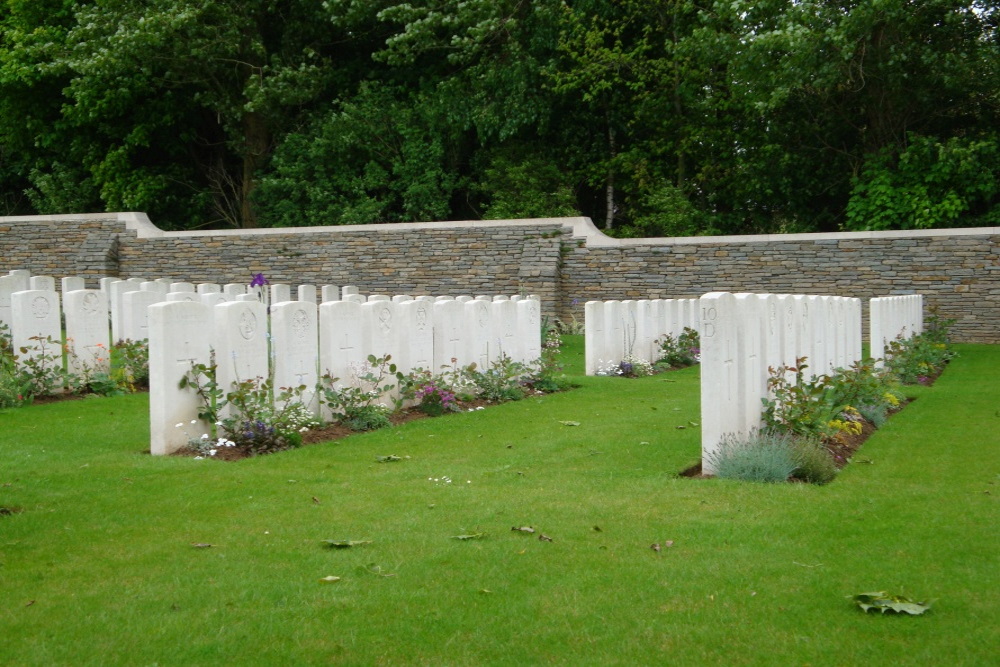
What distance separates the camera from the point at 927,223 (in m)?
20.3

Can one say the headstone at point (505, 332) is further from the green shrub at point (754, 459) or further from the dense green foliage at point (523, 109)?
the dense green foliage at point (523, 109)

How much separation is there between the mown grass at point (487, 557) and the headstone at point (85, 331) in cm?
300

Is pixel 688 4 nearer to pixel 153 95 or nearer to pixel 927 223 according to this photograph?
pixel 927 223

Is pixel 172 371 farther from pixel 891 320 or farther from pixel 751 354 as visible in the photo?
pixel 891 320

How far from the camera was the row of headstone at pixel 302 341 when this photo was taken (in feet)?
23.1

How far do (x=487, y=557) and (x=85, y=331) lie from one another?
7.29 m

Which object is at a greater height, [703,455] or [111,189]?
[111,189]

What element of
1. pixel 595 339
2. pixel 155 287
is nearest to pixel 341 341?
pixel 595 339

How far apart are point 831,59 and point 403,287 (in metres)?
9.52

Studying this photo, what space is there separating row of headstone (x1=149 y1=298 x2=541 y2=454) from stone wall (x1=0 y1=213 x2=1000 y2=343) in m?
9.64

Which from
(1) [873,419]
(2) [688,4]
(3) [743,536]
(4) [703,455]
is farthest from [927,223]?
(3) [743,536]

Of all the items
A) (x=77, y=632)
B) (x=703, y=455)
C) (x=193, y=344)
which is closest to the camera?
(x=77, y=632)

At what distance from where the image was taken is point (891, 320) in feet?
41.4

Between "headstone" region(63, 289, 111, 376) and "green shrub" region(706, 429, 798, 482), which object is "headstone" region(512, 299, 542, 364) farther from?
"green shrub" region(706, 429, 798, 482)
